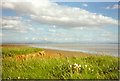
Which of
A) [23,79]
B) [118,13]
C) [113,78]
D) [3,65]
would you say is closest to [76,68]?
[113,78]

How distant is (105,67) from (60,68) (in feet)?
5.28

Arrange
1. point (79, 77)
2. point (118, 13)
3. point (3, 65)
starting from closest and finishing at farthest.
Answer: point (79, 77) < point (118, 13) < point (3, 65)

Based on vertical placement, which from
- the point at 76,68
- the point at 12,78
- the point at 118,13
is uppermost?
the point at 118,13

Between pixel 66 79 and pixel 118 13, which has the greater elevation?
pixel 118 13

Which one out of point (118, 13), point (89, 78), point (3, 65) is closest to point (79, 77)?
point (89, 78)

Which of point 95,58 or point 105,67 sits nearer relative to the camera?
point 105,67

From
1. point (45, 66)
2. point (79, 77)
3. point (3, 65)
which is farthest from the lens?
point (3, 65)

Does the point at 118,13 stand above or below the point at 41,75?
above

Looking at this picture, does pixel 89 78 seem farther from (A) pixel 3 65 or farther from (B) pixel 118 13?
(A) pixel 3 65

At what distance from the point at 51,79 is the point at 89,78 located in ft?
3.76

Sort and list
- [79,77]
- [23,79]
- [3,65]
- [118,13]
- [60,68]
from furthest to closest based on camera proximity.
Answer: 1. [3,65]
2. [118,13]
3. [60,68]
4. [23,79]
5. [79,77]

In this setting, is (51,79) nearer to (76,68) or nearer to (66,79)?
(66,79)

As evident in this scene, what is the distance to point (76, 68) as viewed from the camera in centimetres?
409

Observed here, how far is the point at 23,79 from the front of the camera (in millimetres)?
3967
